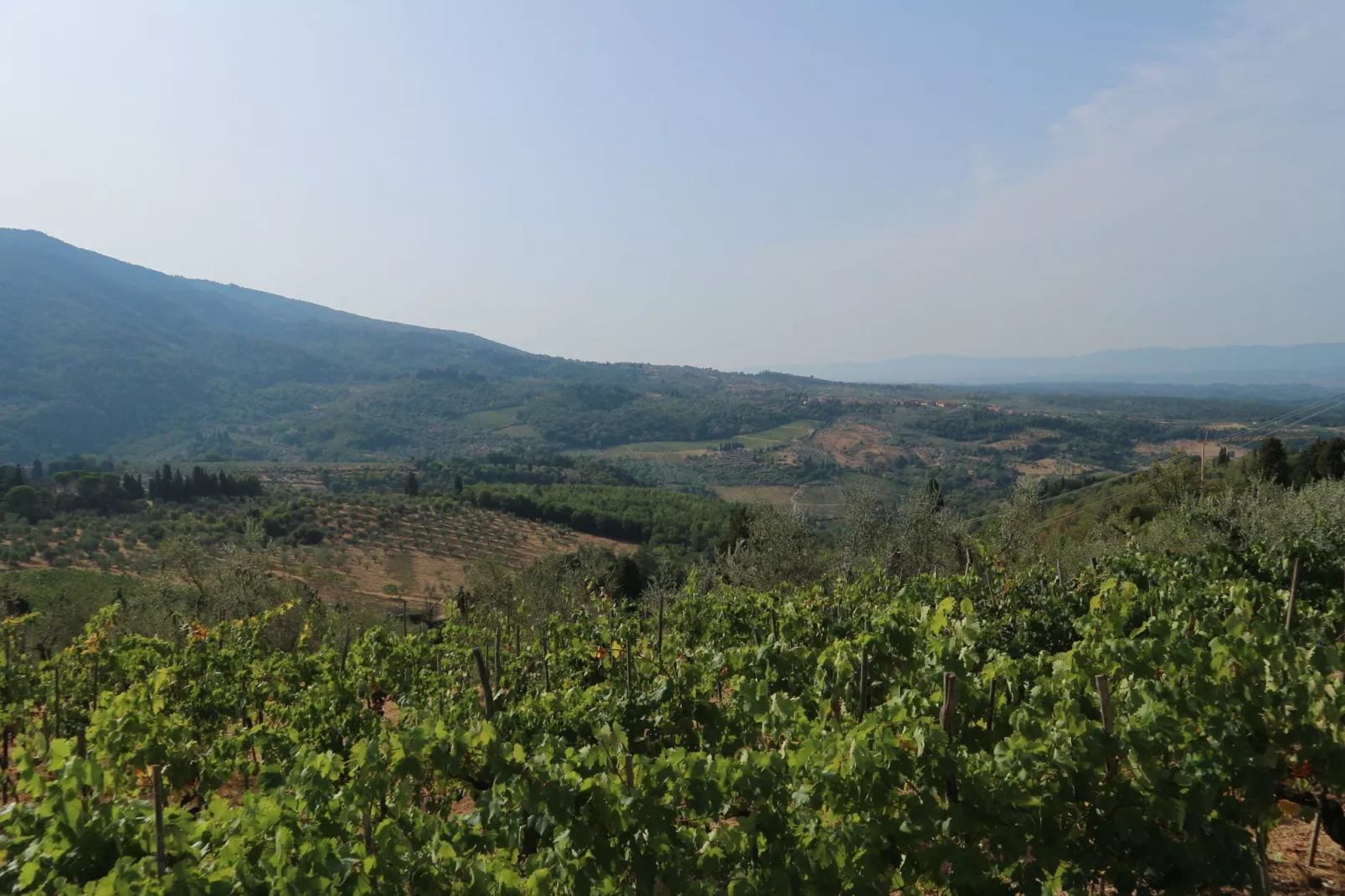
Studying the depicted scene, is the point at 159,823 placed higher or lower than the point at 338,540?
higher

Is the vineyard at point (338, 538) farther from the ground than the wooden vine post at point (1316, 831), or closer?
closer

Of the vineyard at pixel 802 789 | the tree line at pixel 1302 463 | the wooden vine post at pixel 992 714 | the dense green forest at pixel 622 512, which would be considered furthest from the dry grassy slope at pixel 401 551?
the tree line at pixel 1302 463

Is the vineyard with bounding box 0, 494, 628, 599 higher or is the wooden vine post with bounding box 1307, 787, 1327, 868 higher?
the wooden vine post with bounding box 1307, 787, 1327, 868

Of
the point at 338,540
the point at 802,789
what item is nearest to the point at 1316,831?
the point at 802,789

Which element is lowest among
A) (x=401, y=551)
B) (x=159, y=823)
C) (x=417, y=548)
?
(x=417, y=548)

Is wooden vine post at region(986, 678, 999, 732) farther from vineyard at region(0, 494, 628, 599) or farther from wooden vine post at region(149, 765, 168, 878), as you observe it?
vineyard at region(0, 494, 628, 599)

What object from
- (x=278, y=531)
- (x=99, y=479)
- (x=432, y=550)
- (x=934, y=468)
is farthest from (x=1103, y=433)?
(x=99, y=479)

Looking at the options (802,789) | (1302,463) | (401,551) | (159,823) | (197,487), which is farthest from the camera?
(197,487)

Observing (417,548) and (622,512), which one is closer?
(417,548)

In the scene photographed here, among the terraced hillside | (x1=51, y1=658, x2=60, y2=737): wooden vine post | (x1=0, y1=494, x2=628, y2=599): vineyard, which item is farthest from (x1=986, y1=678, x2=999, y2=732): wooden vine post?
(x1=0, y1=494, x2=628, y2=599): vineyard

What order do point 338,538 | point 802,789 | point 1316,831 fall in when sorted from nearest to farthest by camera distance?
1. point 802,789
2. point 1316,831
3. point 338,538

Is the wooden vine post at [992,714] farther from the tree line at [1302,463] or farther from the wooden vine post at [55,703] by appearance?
the tree line at [1302,463]

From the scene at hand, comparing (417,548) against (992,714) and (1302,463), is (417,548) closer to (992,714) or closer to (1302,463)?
(992,714)

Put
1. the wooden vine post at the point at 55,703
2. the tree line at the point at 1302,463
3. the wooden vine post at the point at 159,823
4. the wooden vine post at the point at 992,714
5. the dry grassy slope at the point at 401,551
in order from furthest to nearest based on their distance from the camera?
the dry grassy slope at the point at 401,551, the tree line at the point at 1302,463, the wooden vine post at the point at 55,703, the wooden vine post at the point at 992,714, the wooden vine post at the point at 159,823
